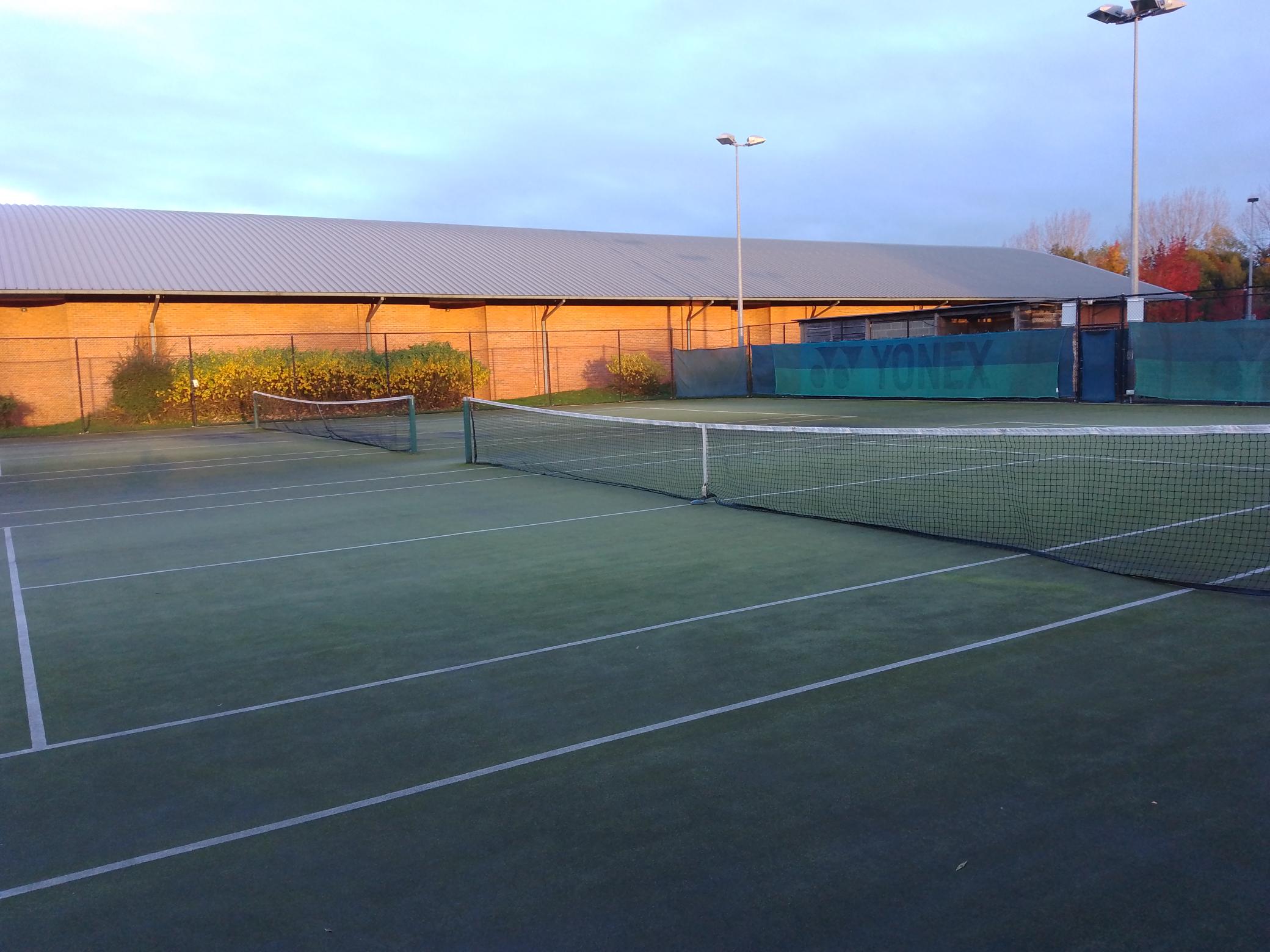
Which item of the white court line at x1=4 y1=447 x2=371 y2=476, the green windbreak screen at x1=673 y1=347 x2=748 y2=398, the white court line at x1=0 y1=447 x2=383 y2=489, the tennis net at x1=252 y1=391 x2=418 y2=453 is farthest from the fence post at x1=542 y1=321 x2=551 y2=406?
the white court line at x1=0 y1=447 x2=383 y2=489

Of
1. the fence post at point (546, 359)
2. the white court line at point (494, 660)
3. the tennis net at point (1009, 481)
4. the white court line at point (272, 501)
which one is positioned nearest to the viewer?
the white court line at point (494, 660)

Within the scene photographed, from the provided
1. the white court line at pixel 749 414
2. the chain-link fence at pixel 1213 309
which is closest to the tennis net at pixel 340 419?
the white court line at pixel 749 414

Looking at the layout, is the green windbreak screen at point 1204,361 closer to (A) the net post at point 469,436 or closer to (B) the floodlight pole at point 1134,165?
(B) the floodlight pole at point 1134,165

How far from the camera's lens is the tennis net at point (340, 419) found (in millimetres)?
23438

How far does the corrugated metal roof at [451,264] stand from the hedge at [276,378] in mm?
2228

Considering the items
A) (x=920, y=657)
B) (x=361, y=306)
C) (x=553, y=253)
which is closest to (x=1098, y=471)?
(x=920, y=657)

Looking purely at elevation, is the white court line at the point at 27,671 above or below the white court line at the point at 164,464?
below

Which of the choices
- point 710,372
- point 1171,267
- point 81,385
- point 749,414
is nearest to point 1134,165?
point 749,414

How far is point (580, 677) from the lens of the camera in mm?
5492

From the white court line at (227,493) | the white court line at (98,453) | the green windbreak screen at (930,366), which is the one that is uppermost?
the green windbreak screen at (930,366)

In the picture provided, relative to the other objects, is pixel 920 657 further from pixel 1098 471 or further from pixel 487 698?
pixel 1098 471

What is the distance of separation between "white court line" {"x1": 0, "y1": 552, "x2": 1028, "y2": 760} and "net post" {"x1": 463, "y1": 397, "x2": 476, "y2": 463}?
10598 mm

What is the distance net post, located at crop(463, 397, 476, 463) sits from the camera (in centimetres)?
1702

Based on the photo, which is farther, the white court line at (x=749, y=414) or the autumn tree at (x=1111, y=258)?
the autumn tree at (x=1111, y=258)
